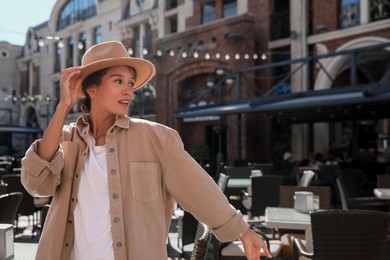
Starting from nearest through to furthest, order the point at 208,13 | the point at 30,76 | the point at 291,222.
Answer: the point at 291,222 < the point at 208,13 < the point at 30,76

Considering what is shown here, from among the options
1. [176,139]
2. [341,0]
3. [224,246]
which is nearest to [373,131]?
[341,0]

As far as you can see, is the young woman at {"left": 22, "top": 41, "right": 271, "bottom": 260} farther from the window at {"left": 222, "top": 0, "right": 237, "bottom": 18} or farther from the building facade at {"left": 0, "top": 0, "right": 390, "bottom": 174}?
the window at {"left": 222, "top": 0, "right": 237, "bottom": 18}

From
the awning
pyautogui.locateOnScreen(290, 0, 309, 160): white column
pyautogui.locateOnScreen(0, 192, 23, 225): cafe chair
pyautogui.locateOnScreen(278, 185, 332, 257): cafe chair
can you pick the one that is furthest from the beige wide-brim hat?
pyautogui.locateOnScreen(290, 0, 309, 160): white column

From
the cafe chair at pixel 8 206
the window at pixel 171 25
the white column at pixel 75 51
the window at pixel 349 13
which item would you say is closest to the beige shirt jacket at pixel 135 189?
the cafe chair at pixel 8 206

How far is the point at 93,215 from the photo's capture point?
1585 mm

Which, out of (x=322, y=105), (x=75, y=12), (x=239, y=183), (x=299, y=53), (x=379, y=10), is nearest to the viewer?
(x=239, y=183)

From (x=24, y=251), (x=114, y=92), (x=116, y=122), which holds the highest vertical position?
(x=114, y=92)

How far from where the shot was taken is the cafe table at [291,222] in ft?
11.6

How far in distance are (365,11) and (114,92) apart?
44.9 ft

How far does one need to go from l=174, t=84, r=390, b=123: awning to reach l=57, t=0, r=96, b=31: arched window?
663 inches

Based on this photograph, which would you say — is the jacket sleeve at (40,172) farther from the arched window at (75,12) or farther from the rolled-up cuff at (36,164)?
the arched window at (75,12)

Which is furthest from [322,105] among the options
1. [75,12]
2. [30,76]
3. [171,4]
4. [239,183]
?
[30,76]

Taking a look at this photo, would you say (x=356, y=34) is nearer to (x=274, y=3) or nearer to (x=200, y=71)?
(x=274, y=3)

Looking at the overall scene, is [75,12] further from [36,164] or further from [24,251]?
[36,164]
